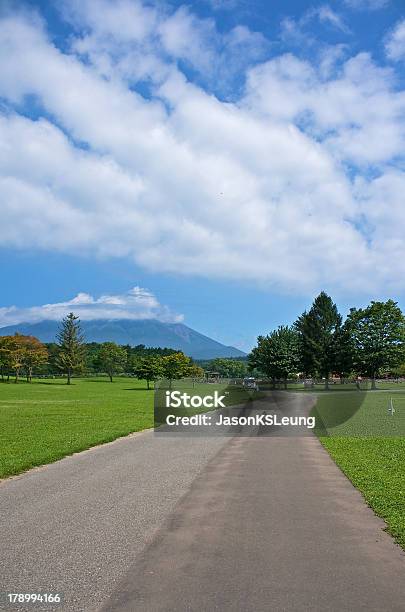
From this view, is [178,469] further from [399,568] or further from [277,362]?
[277,362]

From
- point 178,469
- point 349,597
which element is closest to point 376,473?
point 178,469

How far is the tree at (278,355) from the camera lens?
76000 millimetres

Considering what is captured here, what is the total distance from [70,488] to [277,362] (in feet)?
221

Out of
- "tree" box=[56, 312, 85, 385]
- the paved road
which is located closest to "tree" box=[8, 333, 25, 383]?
"tree" box=[56, 312, 85, 385]

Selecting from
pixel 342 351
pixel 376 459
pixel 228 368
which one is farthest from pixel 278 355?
pixel 228 368

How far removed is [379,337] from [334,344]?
13282 millimetres

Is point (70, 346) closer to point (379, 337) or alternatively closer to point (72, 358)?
point (72, 358)

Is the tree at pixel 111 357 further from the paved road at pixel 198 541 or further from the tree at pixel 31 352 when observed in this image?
the paved road at pixel 198 541

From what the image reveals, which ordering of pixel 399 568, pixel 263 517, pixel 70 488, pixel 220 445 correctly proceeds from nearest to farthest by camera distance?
pixel 399 568 → pixel 263 517 → pixel 70 488 → pixel 220 445

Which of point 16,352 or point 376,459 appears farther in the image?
point 16,352

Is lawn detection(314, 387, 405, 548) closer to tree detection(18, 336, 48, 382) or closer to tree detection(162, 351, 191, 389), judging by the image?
tree detection(162, 351, 191, 389)

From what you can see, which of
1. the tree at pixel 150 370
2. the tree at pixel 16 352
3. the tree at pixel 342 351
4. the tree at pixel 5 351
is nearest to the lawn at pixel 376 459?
the tree at pixel 342 351

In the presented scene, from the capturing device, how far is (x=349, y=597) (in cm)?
491

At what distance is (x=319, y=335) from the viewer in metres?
86.4
